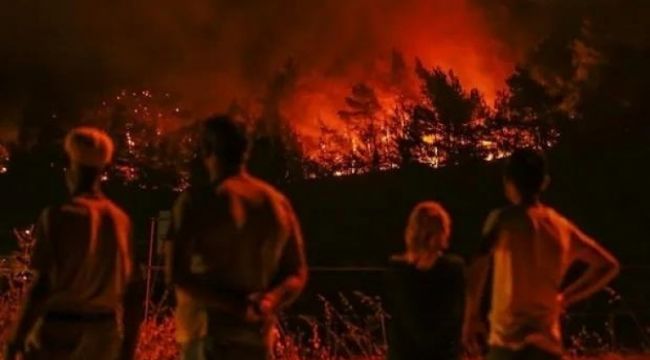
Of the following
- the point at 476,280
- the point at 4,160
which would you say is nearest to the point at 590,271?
the point at 476,280

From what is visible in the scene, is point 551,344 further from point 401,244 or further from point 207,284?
point 401,244

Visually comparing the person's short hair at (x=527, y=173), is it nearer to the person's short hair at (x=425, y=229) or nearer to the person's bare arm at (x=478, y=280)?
the person's bare arm at (x=478, y=280)

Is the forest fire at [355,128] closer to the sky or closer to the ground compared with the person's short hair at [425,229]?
closer to the sky

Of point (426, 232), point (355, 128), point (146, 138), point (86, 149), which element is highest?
point (146, 138)

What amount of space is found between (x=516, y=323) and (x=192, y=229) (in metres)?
1.60

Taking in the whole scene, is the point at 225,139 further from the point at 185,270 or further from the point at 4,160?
the point at 4,160

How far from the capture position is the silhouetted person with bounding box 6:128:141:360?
13.9 feet

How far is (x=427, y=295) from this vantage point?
5.45 meters

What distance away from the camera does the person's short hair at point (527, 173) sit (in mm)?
4812

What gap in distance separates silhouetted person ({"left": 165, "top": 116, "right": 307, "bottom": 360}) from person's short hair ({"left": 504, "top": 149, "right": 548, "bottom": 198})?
1211mm

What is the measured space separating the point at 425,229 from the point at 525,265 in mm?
896

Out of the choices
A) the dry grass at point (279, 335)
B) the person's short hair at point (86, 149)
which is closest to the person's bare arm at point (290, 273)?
the person's short hair at point (86, 149)

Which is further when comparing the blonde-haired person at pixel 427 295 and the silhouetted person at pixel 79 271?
the blonde-haired person at pixel 427 295

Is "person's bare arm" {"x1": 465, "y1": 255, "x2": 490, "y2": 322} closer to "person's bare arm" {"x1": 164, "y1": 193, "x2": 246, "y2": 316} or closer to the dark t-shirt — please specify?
the dark t-shirt
